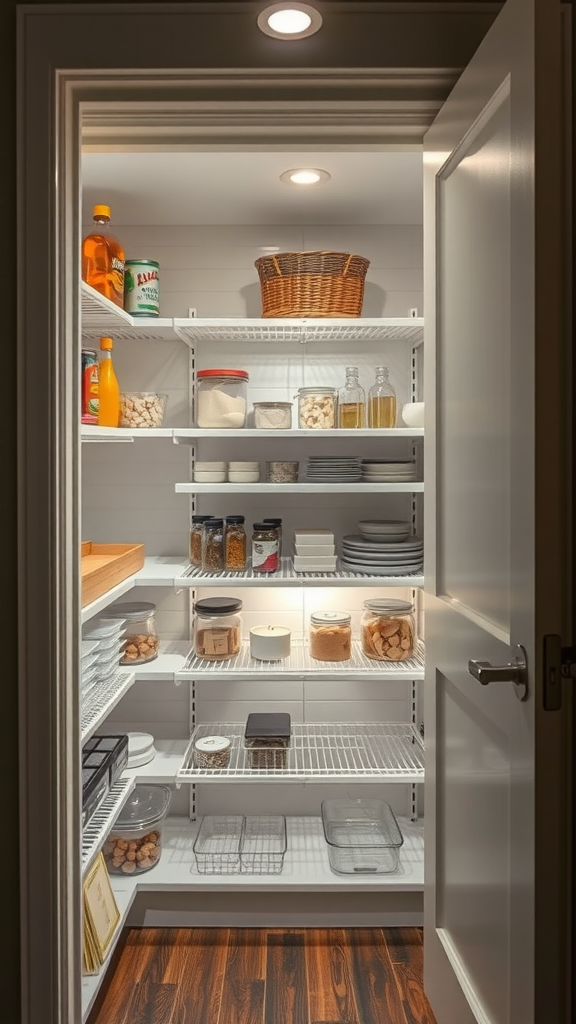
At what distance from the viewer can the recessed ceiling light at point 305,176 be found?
2123 millimetres

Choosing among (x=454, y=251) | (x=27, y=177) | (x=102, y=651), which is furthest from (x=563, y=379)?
(x=102, y=651)

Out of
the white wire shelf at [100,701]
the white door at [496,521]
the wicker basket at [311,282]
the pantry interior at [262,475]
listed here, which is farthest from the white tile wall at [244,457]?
the white door at [496,521]

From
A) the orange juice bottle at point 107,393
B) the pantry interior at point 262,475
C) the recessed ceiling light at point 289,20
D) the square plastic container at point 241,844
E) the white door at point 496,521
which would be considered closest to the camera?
the white door at point 496,521

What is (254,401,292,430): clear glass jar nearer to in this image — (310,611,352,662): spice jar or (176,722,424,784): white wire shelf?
(310,611,352,662): spice jar

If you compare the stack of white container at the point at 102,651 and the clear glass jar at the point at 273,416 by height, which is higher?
the clear glass jar at the point at 273,416

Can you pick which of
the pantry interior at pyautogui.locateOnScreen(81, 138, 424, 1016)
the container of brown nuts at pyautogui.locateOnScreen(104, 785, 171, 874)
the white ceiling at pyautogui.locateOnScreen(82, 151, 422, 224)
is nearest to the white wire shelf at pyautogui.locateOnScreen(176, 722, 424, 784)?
the pantry interior at pyautogui.locateOnScreen(81, 138, 424, 1016)

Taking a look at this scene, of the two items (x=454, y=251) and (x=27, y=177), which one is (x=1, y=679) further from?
(x=454, y=251)

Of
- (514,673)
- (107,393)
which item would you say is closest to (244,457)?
(107,393)

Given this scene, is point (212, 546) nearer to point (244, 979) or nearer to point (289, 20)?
point (244, 979)

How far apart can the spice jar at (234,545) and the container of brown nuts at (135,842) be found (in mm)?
796

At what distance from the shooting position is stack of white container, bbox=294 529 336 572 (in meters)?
2.33

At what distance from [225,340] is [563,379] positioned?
1.72 meters

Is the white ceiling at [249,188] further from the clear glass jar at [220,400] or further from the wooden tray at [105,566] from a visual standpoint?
the wooden tray at [105,566]

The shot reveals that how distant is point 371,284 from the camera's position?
2598 millimetres
